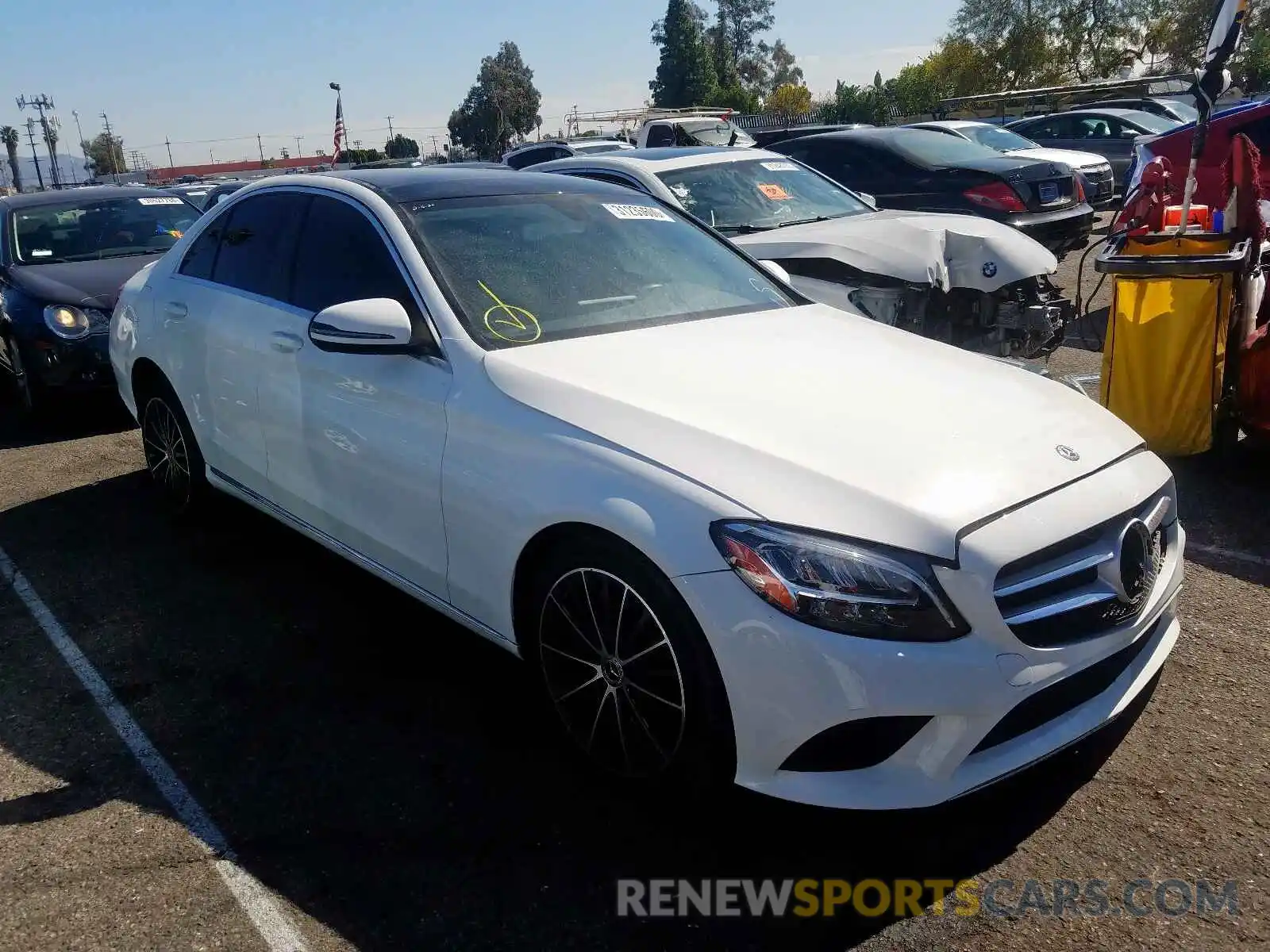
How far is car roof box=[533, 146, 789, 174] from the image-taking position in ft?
23.1

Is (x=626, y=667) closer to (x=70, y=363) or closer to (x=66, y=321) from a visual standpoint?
(x=70, y=363)

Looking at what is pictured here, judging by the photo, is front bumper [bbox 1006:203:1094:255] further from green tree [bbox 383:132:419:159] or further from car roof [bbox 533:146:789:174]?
green tree [bbox 383:132:419:159]

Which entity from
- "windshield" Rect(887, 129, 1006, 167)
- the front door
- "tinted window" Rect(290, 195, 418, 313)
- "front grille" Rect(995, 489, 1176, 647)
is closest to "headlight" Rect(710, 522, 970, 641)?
"front grille" Rect(995, 489, 1176, 647)

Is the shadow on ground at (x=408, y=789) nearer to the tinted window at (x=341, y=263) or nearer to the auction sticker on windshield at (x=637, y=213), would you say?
the tinted window at (x=341, y=263)

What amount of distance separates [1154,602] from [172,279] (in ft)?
14.3

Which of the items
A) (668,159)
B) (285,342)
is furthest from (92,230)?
(285,342)

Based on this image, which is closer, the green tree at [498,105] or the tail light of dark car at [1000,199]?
the tail light of dark car at [1000,199]

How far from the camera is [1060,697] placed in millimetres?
2480

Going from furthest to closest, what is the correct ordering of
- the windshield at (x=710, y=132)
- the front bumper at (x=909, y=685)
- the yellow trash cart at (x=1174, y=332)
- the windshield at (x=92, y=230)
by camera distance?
1. the windshield at (x=710, y=132)
2. the windshield at (x=92, y=230)
3. the yellow trash cart at (x=1174, y=332)
4. the front bumper at (x=909, y=685)

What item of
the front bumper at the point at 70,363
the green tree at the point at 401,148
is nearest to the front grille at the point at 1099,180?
the front bumper at the point at 70,363

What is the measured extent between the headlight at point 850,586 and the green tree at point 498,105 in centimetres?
9727

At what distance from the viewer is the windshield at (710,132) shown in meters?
16.8

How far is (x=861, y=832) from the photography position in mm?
2695

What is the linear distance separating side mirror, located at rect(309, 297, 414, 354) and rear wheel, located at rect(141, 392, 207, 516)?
1.91 meters
